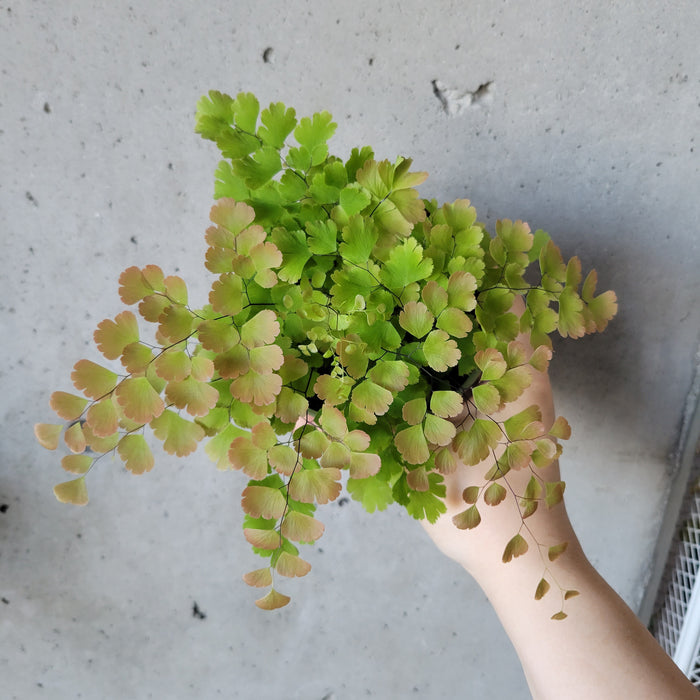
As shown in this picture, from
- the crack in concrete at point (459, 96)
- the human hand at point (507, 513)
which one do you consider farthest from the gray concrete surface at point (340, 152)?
the human hand at point (507, 513)

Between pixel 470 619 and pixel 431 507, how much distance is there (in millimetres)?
616

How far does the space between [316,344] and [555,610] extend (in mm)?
380

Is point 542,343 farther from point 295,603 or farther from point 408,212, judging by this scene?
point 295,603

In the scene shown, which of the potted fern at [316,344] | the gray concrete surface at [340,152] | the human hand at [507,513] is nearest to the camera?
the potted fern at [316,344]

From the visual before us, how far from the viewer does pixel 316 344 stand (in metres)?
0.53

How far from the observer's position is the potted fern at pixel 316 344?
456mm

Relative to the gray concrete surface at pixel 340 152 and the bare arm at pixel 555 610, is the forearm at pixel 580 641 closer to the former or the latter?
the bare arm at pixel 555 610

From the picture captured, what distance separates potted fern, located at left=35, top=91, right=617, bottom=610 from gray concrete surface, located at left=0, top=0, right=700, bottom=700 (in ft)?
1.05

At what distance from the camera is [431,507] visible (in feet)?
1.72

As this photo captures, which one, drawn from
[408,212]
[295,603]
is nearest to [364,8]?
[408,212]

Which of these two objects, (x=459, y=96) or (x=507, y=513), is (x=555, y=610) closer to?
(x=507, y=513)

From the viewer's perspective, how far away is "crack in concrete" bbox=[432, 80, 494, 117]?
78cm

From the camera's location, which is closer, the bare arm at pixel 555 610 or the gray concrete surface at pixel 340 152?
the bare arm at pixel 555 610

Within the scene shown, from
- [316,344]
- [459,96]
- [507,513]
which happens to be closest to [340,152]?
[459,96]
